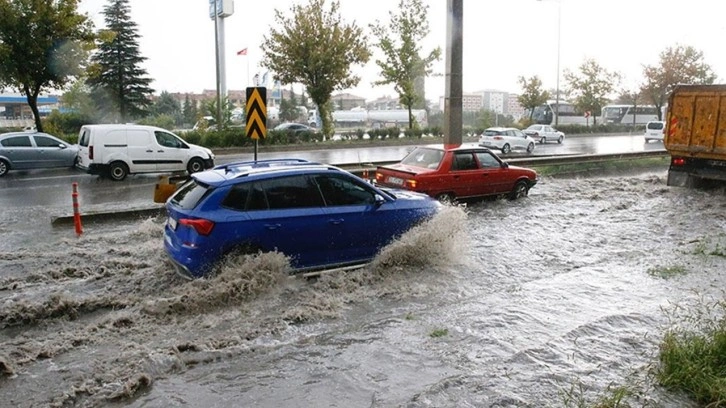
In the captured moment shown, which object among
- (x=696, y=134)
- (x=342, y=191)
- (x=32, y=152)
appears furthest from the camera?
(x=32, y=152)

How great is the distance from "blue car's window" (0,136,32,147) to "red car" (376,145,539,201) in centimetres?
1244

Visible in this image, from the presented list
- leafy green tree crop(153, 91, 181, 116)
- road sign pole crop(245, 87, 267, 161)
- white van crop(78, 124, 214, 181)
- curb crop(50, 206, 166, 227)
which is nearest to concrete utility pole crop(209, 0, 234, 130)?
white van crop(78, 124, 214, 181)

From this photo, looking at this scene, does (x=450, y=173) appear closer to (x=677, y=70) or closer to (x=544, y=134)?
(x=544, y=134)

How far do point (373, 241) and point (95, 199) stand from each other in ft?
29.5

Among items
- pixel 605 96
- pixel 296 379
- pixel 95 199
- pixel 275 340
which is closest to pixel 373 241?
pixel 275 340

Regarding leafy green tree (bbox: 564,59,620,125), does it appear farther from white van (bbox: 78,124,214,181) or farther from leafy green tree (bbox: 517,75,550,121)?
white van (bbox: 78,124,214,181)

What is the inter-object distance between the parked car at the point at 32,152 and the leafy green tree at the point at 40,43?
505cm

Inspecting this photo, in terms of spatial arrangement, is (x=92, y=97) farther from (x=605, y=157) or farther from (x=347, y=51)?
(x=605, y=157)

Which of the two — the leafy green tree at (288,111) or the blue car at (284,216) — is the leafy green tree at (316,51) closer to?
the blue car at (284,216)

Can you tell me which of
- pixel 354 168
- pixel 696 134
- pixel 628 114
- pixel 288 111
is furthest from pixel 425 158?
pixel 628 114

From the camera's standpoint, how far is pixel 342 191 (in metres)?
7.45

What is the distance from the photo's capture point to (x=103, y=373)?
4.92 m

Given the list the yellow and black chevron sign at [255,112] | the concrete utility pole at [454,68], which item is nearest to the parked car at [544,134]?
the concrete utility pole at [454,68]

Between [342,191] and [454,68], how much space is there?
29.1 ft
